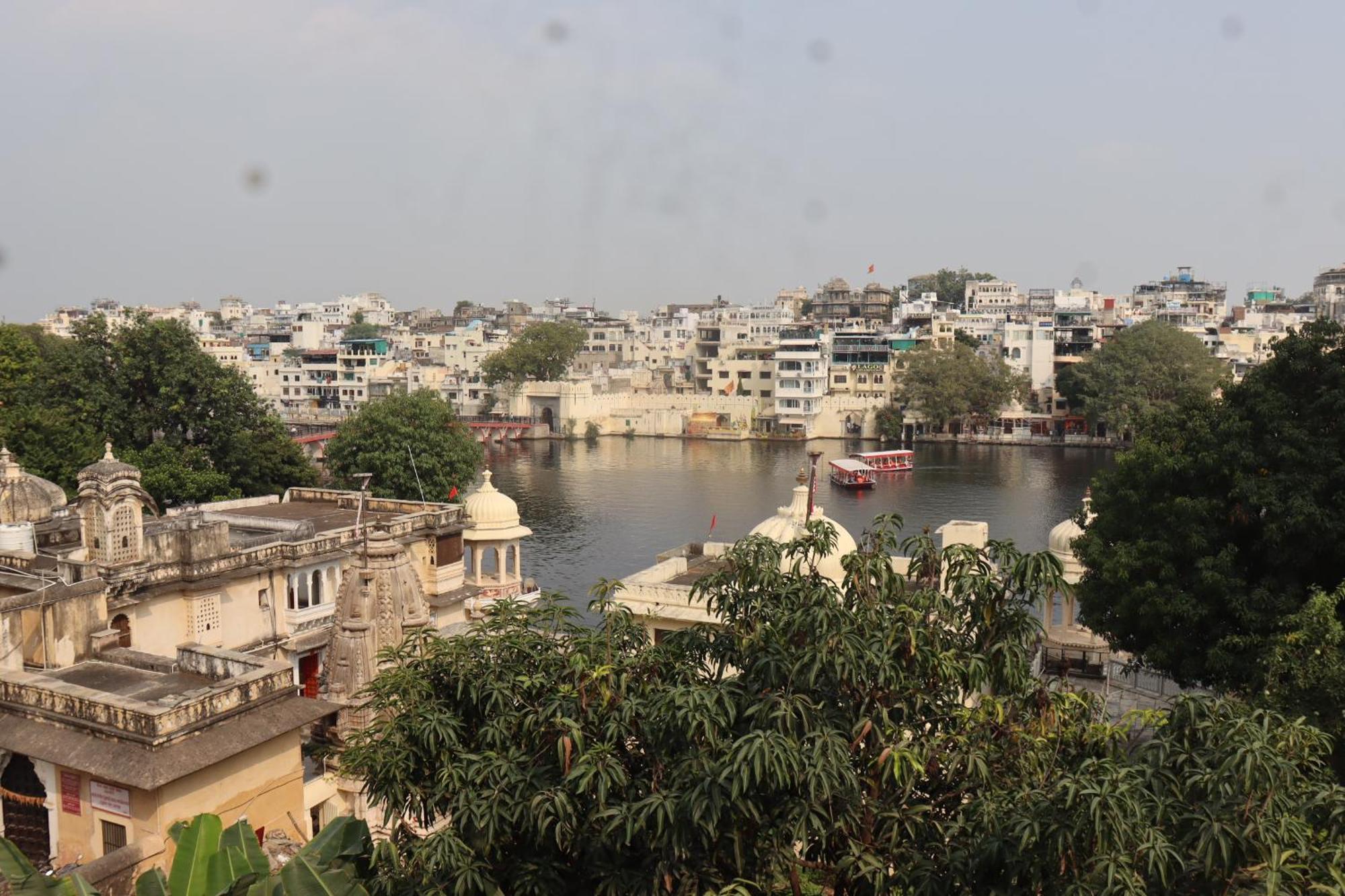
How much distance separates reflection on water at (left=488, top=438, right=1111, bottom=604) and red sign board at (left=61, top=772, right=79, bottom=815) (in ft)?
64.9

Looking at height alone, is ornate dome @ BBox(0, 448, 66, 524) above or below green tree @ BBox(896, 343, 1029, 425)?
below

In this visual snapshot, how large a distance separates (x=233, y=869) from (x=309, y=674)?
11423 millimetres

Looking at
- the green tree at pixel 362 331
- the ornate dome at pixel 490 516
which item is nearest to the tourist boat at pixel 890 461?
the ornate dome at pixel 490 516

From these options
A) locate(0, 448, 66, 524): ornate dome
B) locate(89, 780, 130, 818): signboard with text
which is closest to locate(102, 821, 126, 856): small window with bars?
locate(89, 780, 130, 818): signboard with text

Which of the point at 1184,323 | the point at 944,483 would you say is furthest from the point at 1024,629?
the point at 1184,323

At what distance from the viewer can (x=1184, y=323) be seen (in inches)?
3098

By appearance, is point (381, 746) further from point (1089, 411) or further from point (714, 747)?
point (1089, 411)

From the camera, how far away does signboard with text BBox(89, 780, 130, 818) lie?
31.5 feet

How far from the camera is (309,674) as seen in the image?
57.6 feet

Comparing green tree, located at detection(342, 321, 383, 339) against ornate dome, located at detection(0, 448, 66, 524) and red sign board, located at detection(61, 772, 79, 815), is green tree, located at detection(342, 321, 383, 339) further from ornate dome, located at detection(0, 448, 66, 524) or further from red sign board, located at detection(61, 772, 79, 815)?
red sign board, located at detection(61, 772, 79, 815)

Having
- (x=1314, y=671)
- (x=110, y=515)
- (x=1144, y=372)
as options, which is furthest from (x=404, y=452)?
(x=1144, y=372)

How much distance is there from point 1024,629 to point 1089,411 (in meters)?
59.4

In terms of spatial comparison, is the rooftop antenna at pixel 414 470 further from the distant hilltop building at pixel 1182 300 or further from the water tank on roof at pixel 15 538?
the distant hilltop building at pixel 1182 300

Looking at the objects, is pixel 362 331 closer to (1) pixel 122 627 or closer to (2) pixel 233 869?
(1) pixel 122 627
